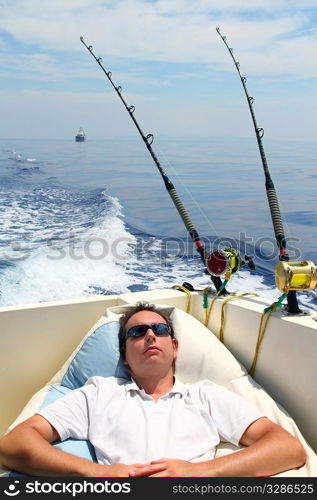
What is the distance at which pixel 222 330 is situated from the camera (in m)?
2.11

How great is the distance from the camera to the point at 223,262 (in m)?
2.11

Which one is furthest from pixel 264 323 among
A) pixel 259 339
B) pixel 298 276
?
pixel 298 276

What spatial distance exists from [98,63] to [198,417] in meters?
2.17

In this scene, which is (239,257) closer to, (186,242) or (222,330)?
(222,330)

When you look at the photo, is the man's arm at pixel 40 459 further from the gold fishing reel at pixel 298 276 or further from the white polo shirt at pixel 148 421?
→ the gold fishing reel at pixel 298 276

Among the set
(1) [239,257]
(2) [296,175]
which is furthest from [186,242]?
(2) [296,175]

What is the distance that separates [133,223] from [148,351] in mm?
8208

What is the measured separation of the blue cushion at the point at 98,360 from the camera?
6.03 ft

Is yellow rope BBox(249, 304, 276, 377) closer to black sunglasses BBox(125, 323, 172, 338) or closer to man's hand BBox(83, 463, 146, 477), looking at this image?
black sunglasses BBox(125, 323, 172, 338)

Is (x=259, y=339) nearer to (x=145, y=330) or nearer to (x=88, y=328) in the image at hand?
(x=145, y=330)
